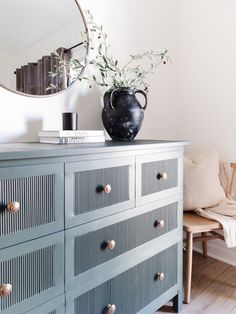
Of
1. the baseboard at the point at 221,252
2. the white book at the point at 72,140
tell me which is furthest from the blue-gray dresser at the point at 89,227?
the baseboard at the point at 221,252

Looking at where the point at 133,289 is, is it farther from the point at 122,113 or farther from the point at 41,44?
the point at 41,44

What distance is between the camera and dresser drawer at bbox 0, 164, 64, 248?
869mm

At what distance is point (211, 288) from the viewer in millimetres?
1922

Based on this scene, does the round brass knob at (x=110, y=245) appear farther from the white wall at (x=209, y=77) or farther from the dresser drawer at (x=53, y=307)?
the white wall at (x=209, y=77)

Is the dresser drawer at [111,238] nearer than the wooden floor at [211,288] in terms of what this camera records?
Yes

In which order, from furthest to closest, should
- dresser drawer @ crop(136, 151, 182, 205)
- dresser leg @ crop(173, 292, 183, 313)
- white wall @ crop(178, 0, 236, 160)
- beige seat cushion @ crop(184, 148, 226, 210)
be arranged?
white wall @ crop(178, 0, 236, 160) < beige seat cushion @ crop(184, 148, 226, 210) < dresser leg @ crop(173, 292, 183, 313) < dresser drawer @ crop(136, 151, 182, 205)

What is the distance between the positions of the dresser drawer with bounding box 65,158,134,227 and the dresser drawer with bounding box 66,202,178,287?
6 centimetres

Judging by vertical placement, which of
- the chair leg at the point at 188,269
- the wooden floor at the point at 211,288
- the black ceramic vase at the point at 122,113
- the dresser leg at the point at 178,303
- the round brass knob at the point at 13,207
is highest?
the black ceramic vase at the point at 122,113

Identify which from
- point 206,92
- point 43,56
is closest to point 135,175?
point 43,56

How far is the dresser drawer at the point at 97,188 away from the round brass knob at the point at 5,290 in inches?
10.4

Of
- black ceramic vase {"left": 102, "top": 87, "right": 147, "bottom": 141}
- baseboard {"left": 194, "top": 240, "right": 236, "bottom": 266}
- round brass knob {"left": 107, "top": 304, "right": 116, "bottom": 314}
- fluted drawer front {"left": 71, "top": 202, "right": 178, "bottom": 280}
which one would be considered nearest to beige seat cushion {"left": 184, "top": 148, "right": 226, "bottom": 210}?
fluted drawer front {"left": 71, "top": 202, "right": 178, "bottom": 280}

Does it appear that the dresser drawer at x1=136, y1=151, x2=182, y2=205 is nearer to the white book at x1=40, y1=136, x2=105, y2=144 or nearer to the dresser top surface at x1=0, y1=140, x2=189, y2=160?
the dresser top surface at x1=0, y1=140, x2=189, y2=160

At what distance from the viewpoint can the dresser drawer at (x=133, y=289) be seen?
3.74 feet

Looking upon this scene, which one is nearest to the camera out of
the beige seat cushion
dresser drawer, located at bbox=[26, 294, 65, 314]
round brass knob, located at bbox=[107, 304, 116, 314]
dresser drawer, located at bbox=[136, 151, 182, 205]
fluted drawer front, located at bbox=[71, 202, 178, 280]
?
dresser drawer, located at bbox=[26, 294, 65, 314]
